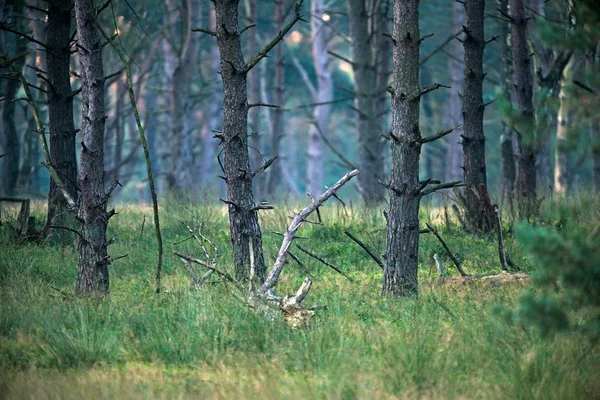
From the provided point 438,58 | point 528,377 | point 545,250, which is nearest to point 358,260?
point 528,377

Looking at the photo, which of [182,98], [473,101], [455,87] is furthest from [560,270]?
[455,87]

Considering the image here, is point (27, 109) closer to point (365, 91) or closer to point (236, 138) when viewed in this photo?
point (365, 91)

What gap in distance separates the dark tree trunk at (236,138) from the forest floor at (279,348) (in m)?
0.54

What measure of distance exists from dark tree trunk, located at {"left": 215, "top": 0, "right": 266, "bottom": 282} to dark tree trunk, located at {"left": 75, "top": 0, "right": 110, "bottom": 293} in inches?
49.1

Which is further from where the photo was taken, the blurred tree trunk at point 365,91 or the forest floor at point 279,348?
the blurred tree trunk at point 365,91

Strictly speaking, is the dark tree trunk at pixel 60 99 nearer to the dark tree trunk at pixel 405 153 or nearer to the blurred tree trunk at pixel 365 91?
the dark tree trunk at pixel 405 153

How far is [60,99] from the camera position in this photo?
10.4 m

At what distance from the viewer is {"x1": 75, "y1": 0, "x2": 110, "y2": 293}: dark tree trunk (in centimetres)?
732

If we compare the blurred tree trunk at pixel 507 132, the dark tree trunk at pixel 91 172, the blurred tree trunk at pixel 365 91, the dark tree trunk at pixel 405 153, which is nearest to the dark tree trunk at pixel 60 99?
the dark tree trunk at pixel 91 172

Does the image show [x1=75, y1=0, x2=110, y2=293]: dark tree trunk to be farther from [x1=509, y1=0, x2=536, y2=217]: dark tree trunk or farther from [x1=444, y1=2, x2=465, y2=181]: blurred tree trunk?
[x1=444, y1=2, x2=465, y2=181]: blurred tree trunk

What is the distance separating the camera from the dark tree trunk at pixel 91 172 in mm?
7316

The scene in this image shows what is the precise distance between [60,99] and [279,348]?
21.1 feet

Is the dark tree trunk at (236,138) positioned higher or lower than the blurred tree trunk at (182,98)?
lower

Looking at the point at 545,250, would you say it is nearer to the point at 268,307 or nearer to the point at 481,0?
the point at 268,307
